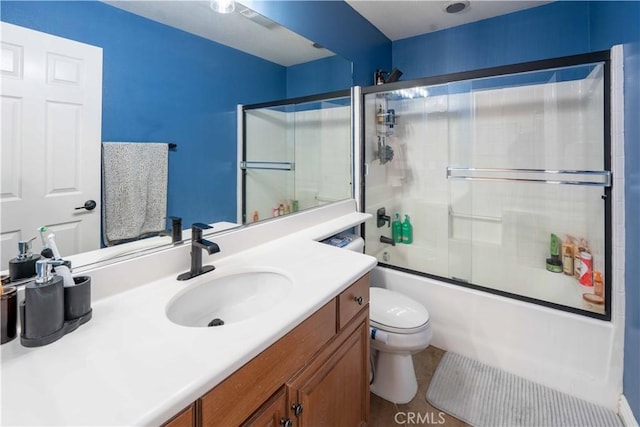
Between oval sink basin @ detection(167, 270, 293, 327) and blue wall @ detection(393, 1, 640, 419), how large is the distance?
5.17 ft

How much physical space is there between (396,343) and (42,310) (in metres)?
1.34

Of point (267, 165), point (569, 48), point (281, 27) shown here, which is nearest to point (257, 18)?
point (281, 27)

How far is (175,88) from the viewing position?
1130 millimetres

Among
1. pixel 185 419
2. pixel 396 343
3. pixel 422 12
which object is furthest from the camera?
pixel 422 12

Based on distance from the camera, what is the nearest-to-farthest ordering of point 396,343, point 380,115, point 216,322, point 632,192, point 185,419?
1. point 185,419
2. point 216,322
3. point 632,192
4. point 396,343
5. point 380,115

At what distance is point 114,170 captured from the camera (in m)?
0.97

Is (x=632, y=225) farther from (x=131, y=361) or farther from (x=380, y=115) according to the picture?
(x=131, y=361)

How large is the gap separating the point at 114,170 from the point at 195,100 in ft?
1.39

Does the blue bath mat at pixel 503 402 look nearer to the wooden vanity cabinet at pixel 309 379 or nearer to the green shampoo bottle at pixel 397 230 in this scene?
the wooden vanity cabinet at pixel 309 379

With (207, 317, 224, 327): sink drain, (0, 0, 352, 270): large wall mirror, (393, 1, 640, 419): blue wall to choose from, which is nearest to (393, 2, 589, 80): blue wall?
(393, 1, 640, 419): blue wall

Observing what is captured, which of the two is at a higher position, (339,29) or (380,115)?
(339,29)

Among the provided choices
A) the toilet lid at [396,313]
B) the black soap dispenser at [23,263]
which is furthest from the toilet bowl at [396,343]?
the black soap dispenser at [23,263]

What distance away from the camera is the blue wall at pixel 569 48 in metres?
1.34

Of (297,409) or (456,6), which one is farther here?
(456,6)
